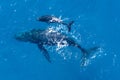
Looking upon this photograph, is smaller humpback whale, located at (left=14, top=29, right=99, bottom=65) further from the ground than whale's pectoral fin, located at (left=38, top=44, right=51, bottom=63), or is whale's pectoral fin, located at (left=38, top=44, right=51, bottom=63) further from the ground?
smaller humpback whale, located at (left=14, top=29, right=99, bottom=65)

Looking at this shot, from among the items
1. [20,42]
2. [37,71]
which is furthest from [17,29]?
[37,71]

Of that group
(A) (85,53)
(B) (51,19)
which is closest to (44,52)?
(B) (51,19)

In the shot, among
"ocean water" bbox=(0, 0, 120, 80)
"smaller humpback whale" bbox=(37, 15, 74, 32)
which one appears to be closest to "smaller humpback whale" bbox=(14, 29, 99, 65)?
"ocean water" bbox=(0, 0, 120, 80)

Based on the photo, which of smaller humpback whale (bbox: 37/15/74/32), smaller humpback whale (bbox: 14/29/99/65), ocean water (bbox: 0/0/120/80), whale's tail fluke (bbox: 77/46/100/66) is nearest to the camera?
smaller humpback whale (bbox: 37/15/74/32)

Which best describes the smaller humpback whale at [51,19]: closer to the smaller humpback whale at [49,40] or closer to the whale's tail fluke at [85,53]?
the smaller humpback whale at [49,40]

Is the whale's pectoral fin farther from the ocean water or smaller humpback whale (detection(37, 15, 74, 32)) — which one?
smaller humpback whale (detection(37, 15, 74, 32))

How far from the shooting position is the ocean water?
22.6m

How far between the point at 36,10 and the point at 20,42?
75.6 inches

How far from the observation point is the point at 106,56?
895 inches

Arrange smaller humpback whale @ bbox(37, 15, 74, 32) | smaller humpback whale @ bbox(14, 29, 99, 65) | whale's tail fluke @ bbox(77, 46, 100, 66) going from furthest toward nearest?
whale's tail fluke @ bbox(77, 46, 100, 66)
smaller humpback whale @ bbox(14, 29, 99, 65)
smaller humpback whale @ bbox(37, 15, 74, 32)

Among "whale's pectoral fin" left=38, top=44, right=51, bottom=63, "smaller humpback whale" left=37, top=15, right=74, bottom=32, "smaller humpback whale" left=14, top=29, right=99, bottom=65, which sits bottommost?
"whale's pectoral fin" left=38, top=44, right=51, bottom=63

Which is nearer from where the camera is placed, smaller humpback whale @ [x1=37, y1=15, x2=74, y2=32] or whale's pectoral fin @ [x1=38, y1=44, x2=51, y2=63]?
smaller humpback whale @ [x1=37, y1=15, x2=74, y2=32]

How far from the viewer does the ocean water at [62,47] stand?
2256 centimetres

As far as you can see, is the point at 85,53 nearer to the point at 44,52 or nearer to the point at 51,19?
the point at 44,52
